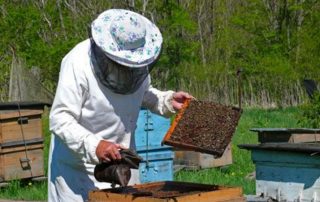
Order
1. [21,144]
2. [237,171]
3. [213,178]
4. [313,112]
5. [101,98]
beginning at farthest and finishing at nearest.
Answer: [237,171]
[21,144]
[213,178]
[313,112]
[101,98]

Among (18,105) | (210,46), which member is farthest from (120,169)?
(210,46)

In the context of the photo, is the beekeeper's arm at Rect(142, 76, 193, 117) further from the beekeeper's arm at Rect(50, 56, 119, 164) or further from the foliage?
the foliage

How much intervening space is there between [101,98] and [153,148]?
4.47 meters

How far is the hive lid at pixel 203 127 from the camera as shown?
3.10 meters

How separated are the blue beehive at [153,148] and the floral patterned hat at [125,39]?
427 centimetres

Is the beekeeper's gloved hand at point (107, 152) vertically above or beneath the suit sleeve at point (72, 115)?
beneath

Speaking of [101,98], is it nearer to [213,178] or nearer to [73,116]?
[73,116]

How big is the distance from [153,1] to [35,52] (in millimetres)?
3545

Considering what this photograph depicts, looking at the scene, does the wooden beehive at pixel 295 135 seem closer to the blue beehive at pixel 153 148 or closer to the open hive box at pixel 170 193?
the blue beehive at pixel 153 148

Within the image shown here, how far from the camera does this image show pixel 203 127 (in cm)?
321

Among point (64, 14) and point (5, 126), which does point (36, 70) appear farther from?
point (5, 126)

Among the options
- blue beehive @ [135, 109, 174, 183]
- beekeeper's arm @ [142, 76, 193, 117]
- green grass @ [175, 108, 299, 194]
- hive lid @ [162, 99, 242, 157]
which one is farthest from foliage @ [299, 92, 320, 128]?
hive lid @ [162, 99, 242, 157]

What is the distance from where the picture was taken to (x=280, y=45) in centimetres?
2027

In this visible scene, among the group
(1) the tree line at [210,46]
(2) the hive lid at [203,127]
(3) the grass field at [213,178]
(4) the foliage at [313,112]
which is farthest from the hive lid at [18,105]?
(1) the tree line at [210,46]
